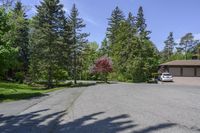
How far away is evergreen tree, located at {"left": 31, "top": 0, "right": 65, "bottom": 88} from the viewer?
48.4m

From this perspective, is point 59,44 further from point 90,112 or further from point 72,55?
point 90,112

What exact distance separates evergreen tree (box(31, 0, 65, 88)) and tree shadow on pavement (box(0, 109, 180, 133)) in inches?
1371

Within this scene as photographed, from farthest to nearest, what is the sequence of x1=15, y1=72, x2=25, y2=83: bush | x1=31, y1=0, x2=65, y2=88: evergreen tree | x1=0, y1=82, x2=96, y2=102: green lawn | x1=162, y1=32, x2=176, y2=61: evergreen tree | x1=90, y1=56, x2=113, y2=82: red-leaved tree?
x1=162, y1=32, x2=176, y2=61: evergreen tree, x1=15, y1=72, x2=25, y2=83: bush, x1=90, y1=56, x2=113, y2=82: red-leaved tree, x1=31, y1=0, x2=65, y2=88: evergreen tree, x1=0, y1=82, x2=96, y2=102: green lawn

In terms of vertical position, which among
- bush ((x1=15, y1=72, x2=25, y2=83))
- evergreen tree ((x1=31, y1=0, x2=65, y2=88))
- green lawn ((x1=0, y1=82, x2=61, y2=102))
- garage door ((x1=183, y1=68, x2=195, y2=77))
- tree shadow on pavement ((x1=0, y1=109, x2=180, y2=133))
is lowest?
tree shadow on pavement ((x1=0, y1=109, x2=180, y2=133))

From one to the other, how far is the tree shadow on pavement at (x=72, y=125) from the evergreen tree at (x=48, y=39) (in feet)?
114

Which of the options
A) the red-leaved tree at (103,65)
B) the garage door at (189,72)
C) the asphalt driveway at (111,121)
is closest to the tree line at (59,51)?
the red-leaved tree at (103,65)

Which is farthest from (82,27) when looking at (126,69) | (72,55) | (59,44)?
(59,44)

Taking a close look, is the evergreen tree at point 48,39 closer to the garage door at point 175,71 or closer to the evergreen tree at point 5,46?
the evergreen tree at point 5,46

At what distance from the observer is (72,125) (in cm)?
1120

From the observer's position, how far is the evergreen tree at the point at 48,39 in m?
48.4

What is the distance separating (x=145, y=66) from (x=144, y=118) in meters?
48.6

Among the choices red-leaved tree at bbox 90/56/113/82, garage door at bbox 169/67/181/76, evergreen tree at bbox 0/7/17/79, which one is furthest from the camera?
garage door at bbox 169/67/181/76

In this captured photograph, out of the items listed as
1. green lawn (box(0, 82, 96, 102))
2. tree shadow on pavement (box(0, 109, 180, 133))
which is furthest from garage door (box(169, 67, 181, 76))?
tree shadow on pavement (box(0, 109, 180, 133))

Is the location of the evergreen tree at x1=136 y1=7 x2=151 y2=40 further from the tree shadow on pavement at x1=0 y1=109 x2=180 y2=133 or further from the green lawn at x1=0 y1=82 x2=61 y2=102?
the tree shadow on pavement at x1=0 y1=109 x2=180 y2=133
